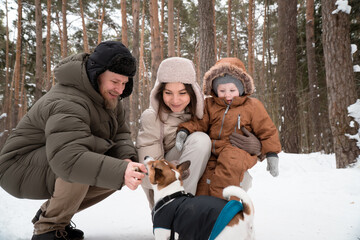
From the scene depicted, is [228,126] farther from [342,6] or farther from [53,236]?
[342,6]

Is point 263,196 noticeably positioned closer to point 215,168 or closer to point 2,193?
point 215,168

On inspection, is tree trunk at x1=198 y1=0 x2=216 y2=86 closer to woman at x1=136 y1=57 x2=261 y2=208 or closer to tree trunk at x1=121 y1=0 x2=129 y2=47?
woman at x1=136 y1=57 x2=261 y2=208

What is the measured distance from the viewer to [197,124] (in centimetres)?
244

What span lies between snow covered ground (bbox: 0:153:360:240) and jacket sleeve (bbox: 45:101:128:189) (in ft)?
3.17

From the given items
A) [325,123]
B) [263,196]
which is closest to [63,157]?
[263,196]

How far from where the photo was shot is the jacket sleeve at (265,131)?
224 centimetres

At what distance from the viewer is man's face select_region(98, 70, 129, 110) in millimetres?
2056

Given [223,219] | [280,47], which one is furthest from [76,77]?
[280,47]

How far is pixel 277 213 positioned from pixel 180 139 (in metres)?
1.60

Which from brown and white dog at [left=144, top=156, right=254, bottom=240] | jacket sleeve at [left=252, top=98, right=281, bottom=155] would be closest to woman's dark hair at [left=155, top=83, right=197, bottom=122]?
jacket sleeve at [left=252, top=98, right=281, bottom=155]

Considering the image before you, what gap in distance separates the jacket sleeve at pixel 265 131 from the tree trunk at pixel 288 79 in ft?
18.7

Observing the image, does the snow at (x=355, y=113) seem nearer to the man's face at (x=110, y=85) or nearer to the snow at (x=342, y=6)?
the snow at (x=342, y=6)

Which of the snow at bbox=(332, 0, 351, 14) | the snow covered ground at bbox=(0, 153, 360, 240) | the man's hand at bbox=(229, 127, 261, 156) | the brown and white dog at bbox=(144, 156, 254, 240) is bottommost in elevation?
the snow covered ground at bbox=(0, 153, 360, 240)

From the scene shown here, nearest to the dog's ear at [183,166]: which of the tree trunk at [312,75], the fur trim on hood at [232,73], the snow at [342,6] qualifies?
the fur trim on hood at [232,73]
